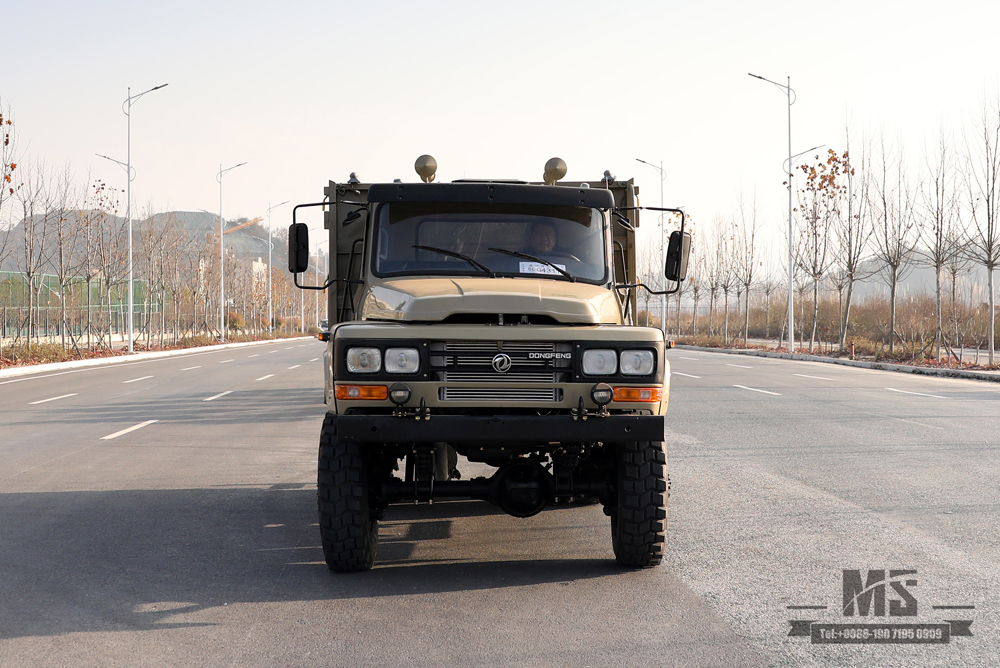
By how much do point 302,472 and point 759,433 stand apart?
632 cm

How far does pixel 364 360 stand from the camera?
18.7ft

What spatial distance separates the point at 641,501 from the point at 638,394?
0.69 m

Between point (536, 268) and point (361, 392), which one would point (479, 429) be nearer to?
point (361, 392)

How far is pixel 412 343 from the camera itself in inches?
224

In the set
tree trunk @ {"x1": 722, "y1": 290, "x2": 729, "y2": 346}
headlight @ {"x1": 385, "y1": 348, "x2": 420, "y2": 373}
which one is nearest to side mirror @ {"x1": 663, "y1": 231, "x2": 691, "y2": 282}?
headlight @ {"x1": 385, "y1": 348, "x2": 420, "y2": 373}

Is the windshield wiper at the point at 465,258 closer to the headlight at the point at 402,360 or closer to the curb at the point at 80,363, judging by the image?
the headlight at the point at 402,360

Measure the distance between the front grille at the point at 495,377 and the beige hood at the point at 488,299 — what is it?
0.41 m

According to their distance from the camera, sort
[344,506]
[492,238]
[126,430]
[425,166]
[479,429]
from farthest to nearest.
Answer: [126,430] < [425,166] < [492,238] < [344,506] < [479,429]

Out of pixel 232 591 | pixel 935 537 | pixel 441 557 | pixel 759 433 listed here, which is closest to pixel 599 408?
pixel 441 557

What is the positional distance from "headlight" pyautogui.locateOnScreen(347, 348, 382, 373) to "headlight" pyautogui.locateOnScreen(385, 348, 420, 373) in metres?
0.05

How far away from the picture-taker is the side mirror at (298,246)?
24.6ft

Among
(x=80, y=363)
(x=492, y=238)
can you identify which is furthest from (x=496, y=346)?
(x=80, y=363)

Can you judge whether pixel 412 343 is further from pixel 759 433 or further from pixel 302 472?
pixel 759 433

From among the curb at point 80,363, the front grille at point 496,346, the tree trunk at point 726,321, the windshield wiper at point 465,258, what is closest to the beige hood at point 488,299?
the windshield wiper at point 465,258
